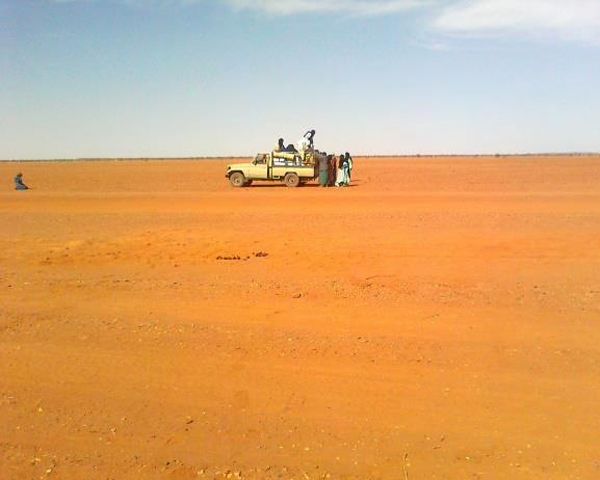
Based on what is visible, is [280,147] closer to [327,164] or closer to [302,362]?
[327,164]

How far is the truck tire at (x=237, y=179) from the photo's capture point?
105ft

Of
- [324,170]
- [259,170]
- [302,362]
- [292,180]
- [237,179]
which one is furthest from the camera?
[237,179]

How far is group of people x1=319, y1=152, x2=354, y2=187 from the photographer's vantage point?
101 feet

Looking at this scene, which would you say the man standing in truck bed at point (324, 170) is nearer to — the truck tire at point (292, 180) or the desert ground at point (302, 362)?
the truck tire at point (292, 180)

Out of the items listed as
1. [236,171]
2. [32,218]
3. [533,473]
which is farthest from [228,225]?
[236,171]

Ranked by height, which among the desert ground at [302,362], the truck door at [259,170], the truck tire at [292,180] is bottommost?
the desert ground at [302,362]

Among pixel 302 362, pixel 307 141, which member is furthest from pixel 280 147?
pixel 302 362

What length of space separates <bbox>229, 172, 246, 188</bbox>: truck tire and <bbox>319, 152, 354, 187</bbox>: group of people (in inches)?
164

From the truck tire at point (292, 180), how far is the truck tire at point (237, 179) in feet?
7.77

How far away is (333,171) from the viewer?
31.7 m

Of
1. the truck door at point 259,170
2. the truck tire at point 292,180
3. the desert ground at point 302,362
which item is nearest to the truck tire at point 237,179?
the truck door at point 259,170

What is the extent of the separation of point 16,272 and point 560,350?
8344 millimetres

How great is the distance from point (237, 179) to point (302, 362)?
26885mm

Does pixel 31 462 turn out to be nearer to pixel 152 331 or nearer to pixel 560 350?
pixel 152 331
